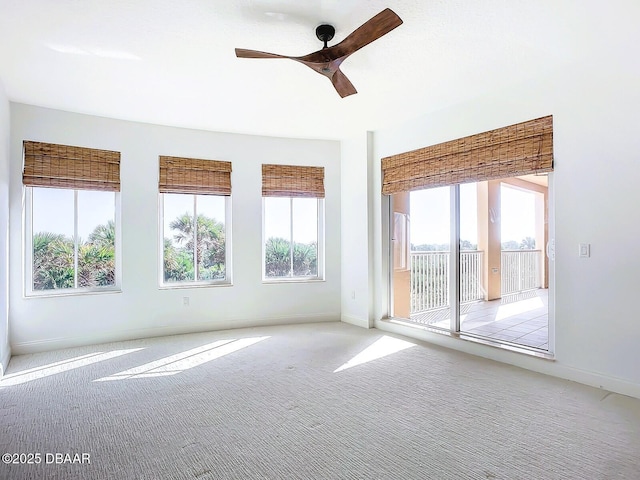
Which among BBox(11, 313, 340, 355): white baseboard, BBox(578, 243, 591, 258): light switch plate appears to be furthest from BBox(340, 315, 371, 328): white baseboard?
BBox(578, 243, 591, 258): light switch plate

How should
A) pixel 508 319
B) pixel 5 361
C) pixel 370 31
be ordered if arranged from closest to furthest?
pixel 370 31 < pixel 5 361 < pixel 508 319

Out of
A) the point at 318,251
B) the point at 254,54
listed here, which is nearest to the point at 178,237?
the point at 318,251

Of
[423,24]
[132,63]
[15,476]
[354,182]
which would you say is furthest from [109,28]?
[354,182]

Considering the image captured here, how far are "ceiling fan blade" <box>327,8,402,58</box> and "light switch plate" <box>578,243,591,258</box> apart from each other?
2366 mm

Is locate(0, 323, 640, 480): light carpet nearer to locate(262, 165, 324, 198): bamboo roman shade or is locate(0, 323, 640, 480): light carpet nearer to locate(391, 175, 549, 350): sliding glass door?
locate(391, 175, 549, 350): sliding glass door

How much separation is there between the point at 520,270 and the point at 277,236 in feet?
10.2

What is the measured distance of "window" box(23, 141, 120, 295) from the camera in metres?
4.18

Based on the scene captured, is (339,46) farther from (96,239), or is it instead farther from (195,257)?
(96,239)

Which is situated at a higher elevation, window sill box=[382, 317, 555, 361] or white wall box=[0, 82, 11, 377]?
white wall box=[0, 82, 11, 377]

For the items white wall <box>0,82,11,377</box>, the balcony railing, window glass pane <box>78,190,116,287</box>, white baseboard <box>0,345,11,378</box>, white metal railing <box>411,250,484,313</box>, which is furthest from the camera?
white metal railing <box>411,250,484,313</box>

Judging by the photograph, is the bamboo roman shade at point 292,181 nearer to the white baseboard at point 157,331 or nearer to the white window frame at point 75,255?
the white baseboard at point 157,331

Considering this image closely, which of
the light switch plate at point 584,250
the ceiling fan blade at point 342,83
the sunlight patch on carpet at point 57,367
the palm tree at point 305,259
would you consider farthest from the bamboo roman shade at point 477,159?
the sunlight patch on carpet at point 57,367

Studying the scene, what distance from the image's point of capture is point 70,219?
4430 millimetres

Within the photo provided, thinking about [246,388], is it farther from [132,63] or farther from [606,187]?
[606,187]
